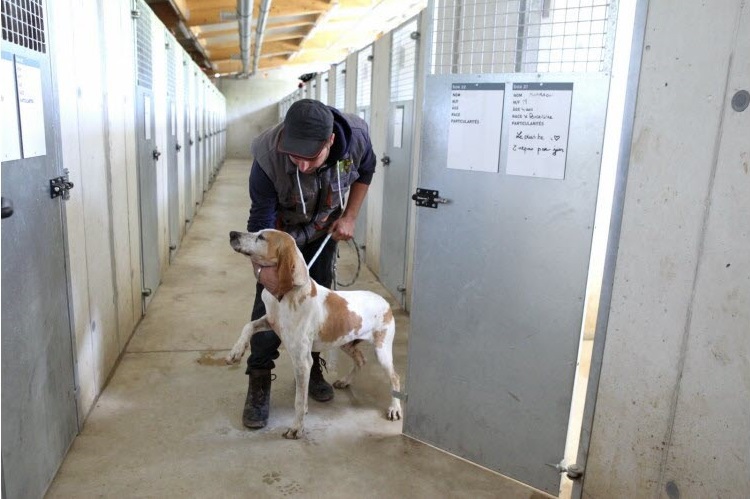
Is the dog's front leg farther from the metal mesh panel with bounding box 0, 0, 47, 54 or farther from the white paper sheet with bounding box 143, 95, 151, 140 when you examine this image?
the white paper sheet with bounding box 143, 95, 151, 140

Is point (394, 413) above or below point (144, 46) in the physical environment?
below

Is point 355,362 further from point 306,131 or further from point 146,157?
point 146,157

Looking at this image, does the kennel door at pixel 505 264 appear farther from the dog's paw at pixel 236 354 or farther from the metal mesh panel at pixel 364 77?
the metal mesh panel at pixel 364 77

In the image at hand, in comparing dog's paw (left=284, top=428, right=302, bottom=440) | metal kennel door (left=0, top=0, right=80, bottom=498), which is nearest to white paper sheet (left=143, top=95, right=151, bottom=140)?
metal kennel door (left=0, top=0, right=80, bottom=498)

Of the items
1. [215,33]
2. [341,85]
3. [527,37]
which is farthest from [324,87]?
[527,37]

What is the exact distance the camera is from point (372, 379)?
112 inches

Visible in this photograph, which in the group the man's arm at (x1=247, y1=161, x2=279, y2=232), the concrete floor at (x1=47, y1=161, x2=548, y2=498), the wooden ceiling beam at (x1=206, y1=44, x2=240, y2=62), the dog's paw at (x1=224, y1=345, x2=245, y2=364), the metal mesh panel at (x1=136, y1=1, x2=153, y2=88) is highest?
the wooden ceiling beam at (x1=206, y1=44, x2=240, y2=62)

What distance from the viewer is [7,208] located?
1497 mm

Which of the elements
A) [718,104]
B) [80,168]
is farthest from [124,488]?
[718,104]

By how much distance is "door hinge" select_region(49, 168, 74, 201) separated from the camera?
185cm

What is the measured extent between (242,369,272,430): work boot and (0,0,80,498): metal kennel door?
2.27 feet

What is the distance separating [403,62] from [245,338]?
2567mm

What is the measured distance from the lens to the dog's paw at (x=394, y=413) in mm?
2460

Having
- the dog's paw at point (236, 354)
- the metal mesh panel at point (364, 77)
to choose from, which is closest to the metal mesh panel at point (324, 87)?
the metal mesh panel at point (364, 77)
